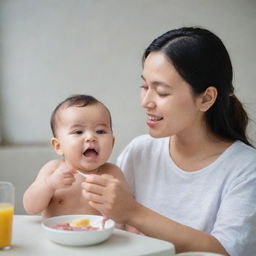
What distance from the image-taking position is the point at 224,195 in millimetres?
1530

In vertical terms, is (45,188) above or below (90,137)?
below

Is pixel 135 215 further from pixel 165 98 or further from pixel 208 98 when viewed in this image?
pixel 208 98

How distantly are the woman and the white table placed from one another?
17 centimetres

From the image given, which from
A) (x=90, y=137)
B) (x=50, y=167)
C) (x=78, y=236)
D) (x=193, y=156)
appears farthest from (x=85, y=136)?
(x=78, y=236)

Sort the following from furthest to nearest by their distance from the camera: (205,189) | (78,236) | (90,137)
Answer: (205,189) → (90,137) → (78,236)

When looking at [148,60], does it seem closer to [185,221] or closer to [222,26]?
[185,221]

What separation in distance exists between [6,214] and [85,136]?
0.48 m

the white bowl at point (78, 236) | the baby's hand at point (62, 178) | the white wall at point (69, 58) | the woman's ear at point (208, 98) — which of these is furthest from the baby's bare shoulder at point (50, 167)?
the white wall at point (69, 58)

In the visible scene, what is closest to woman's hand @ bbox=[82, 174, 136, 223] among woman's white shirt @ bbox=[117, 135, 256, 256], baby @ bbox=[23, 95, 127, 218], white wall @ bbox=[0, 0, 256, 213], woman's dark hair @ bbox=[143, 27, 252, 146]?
baby @ bbox=[23, 95, 127, 218]

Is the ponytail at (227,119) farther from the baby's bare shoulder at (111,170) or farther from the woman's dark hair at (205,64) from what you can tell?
the baby's bare shoulder at (111,170)

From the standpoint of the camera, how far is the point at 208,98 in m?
1.62

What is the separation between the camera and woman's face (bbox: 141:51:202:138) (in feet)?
4.99

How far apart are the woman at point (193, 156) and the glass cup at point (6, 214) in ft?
1.00

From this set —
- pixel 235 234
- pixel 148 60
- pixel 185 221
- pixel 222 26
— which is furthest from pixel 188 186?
pixel 222 26
